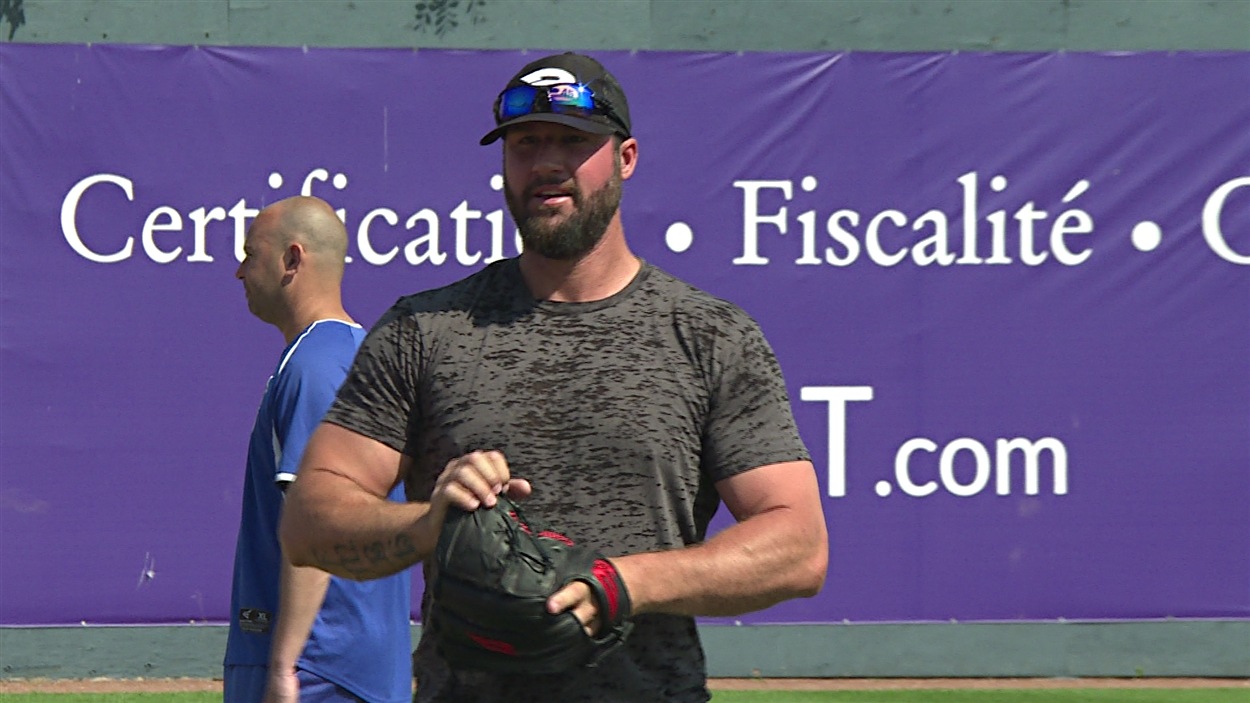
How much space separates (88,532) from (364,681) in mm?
4636

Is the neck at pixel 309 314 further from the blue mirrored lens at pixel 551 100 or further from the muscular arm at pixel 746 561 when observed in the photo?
the muscular arm at pixel 746 561

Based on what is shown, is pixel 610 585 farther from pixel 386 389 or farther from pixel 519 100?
pixel 519 100

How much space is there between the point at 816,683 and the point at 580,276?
585 cm

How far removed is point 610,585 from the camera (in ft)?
8.11

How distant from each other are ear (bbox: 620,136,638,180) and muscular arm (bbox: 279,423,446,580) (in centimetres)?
59

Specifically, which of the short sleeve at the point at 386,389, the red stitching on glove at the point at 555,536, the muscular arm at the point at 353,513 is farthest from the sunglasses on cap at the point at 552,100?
the red stitching on glove at the point at 555,536

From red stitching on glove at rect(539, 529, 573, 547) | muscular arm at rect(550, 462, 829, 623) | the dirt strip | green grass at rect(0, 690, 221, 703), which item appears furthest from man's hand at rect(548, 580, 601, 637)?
the dirt strip

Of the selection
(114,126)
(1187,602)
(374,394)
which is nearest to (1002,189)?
(1187,602)

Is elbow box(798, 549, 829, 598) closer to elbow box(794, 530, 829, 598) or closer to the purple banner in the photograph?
elbow box(794, 530, 829, 598)

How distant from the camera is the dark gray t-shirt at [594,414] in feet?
8.66

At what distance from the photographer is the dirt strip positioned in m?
8.03

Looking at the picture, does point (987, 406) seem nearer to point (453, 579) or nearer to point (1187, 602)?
point (1187, 602)

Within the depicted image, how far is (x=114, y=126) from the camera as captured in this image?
8172mm

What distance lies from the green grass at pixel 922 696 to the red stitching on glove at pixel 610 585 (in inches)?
217
